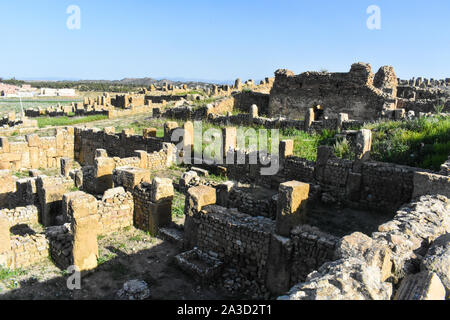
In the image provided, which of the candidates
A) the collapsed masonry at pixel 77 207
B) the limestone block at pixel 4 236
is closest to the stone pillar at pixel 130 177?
the collapsed masonry at pixel 77 207

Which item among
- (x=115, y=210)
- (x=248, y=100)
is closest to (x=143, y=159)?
(x=115, y=210)

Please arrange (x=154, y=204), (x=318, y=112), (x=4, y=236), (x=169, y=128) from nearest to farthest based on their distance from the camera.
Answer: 1. (x=4, y=236)
2. (x=154, y=204)
3. (x=169, y=128)
4. (x=318, y=112)

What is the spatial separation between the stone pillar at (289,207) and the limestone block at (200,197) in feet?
6.19

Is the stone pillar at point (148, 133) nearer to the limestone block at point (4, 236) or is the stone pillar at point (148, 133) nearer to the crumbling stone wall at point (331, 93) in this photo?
the crumbling stone wall at point (331, 93)

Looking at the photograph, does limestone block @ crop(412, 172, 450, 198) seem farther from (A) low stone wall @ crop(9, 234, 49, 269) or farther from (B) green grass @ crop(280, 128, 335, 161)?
(A) low stone wall @ crop(9, 234, 49, 269)

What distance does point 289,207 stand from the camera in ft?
21.1

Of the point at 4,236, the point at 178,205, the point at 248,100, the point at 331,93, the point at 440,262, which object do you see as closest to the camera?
the point at 440,262

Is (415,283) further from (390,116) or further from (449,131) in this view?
(390,116)

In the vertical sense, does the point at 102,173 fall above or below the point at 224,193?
above

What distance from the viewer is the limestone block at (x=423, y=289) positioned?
290 cm

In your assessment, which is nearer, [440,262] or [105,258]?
[440,262]

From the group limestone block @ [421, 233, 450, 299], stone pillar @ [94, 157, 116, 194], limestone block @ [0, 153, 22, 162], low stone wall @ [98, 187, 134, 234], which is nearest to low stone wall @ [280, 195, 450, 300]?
limestone block @ [421, 233, 450, 299]

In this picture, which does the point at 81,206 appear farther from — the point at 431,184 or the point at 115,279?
the point at 431,184

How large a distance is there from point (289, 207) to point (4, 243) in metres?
5.76
